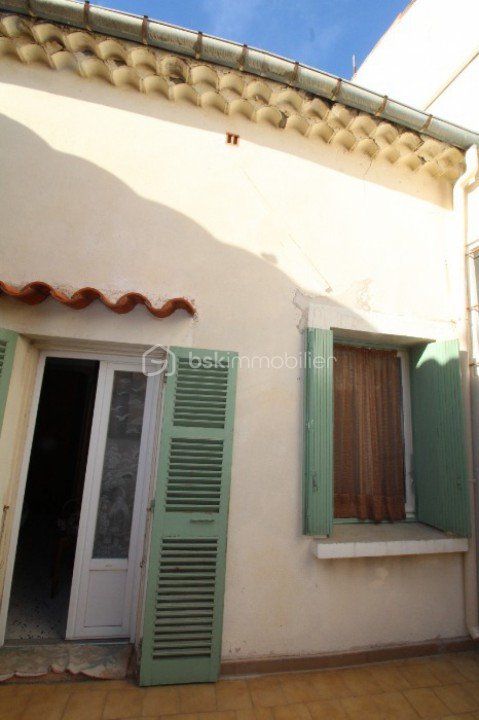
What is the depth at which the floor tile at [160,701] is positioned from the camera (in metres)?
2.35

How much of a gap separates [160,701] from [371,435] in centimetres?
269

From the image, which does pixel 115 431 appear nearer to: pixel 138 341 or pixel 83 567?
pixel 138 341

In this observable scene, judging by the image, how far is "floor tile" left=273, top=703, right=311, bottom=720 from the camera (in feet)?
7.78

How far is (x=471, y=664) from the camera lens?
9.91 ft

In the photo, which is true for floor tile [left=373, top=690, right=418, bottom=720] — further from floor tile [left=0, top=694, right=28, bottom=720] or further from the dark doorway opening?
the dark doorway opening

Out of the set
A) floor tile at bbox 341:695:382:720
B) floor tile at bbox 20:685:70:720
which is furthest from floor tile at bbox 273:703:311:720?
floor tile at bbox 20:685:70:720

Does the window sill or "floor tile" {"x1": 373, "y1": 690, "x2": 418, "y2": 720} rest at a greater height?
the window sill

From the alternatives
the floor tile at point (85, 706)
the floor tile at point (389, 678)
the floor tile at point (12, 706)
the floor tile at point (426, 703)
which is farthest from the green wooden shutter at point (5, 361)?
the floor tile at point (426, 703)

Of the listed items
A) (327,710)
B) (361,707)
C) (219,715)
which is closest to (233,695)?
(219,715)

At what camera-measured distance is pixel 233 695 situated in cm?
253

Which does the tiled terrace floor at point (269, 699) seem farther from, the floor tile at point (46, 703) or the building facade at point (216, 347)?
the building facade at point (216, 347)

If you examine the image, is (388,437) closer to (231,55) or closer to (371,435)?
(371,435)

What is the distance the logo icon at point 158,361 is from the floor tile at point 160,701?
7.45ft

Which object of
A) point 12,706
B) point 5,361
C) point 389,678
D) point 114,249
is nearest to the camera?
point 12,706
